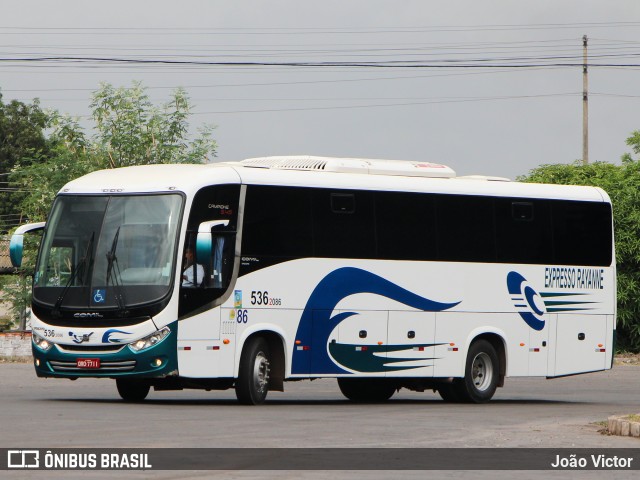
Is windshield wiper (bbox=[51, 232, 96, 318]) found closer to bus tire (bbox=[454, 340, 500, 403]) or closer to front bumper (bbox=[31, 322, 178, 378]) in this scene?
front bumper (bbox=[31, 322, 178, 378])

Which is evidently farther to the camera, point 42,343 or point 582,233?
point 582,233

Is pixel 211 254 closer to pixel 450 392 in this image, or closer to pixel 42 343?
pixel 42 343

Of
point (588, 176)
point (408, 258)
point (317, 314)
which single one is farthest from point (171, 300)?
point (588, 176)

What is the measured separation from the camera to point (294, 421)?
1923 cm

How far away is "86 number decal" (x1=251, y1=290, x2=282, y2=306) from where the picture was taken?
22641 mm

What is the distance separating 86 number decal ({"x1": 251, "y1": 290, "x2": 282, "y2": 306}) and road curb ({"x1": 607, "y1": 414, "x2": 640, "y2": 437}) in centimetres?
631

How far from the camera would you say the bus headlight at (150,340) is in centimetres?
2152

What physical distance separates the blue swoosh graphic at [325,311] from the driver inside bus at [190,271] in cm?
207

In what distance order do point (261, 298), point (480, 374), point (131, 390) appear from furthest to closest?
1. point (480, 374)
2. point (131, 390)
3. point (261, 298)

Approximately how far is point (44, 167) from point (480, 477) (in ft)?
142

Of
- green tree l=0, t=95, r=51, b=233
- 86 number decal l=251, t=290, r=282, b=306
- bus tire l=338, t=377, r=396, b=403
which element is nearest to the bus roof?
86 number decal l=251, t=290, r=282, b=306

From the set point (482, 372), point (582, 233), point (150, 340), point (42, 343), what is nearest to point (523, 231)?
point (582, 233)

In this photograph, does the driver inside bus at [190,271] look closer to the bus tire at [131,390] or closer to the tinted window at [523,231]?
the bus tire at [131,390]

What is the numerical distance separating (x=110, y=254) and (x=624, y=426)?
7.88 meters
